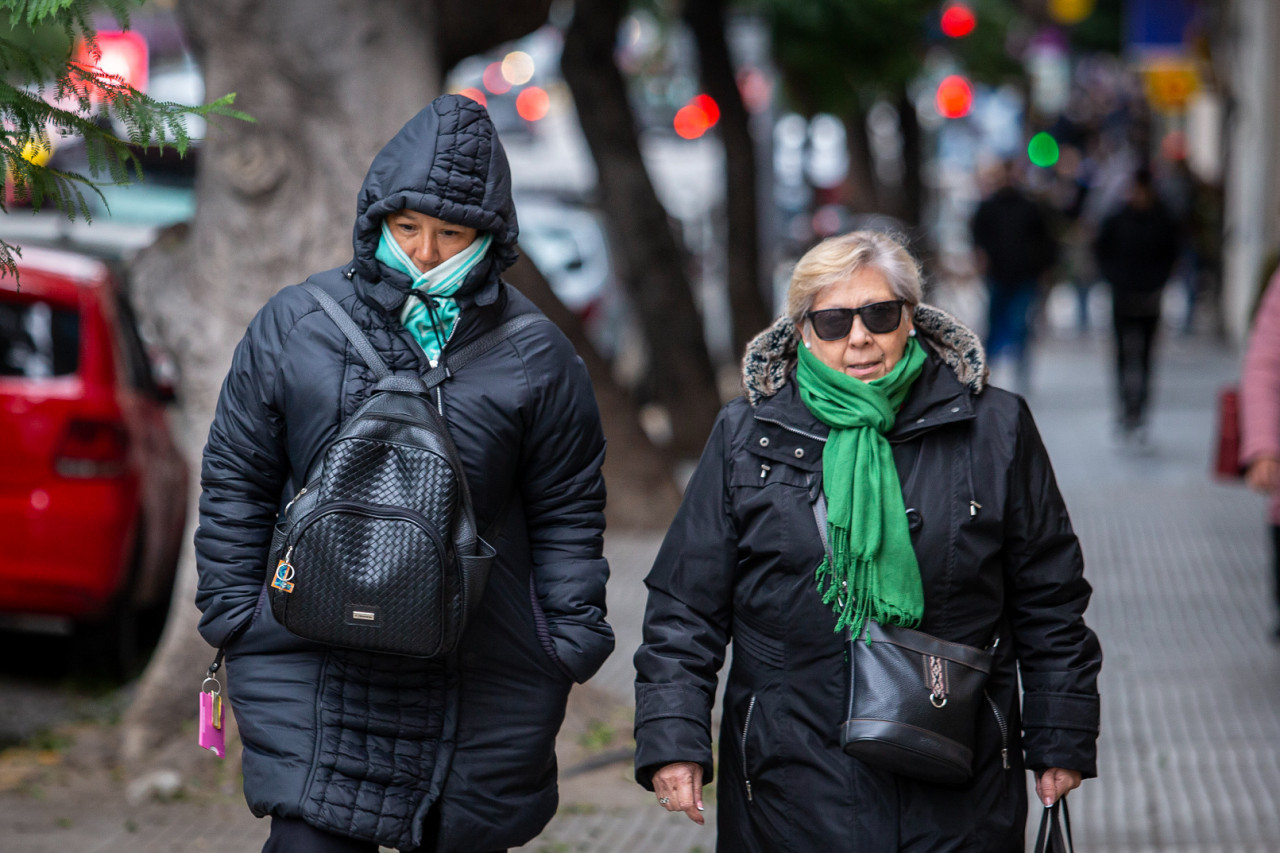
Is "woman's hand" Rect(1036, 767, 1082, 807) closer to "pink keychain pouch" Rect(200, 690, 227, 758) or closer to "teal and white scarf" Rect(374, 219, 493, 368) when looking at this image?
"teal and white scarf" Rect(374, 219, 493, 368)

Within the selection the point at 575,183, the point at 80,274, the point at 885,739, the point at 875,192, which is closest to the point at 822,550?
the point at 885,739

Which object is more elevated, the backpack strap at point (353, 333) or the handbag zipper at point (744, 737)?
the backpack strap at point (353, 333)

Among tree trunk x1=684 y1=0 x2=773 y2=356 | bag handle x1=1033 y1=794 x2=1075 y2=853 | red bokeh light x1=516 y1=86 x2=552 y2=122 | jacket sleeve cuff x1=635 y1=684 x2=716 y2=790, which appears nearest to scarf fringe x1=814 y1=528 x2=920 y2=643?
jacket sleeve cuff x1=635 y1=684 x2=716 y2=790

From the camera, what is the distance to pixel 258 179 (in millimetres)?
5672

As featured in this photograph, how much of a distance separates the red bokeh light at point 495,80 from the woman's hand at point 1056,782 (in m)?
29.1

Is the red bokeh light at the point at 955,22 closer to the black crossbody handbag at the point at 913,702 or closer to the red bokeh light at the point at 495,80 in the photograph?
the red bokeh light at the point at 495,80

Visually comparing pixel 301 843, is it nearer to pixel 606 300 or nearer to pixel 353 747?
pixel 353 747

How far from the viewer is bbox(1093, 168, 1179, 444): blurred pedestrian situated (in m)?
11.8

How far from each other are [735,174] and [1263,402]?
8580 millimetres

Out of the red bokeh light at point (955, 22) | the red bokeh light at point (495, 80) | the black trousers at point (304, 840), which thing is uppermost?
the red bokeh light at point (495, 80)

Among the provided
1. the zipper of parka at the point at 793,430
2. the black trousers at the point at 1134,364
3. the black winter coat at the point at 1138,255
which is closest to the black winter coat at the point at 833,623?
the zipper of parka at the point at 793,430

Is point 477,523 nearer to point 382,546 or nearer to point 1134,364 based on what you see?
point 382,546

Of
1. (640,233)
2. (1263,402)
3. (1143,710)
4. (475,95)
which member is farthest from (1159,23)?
(1263,402)

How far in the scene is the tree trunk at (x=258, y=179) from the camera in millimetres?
5695
